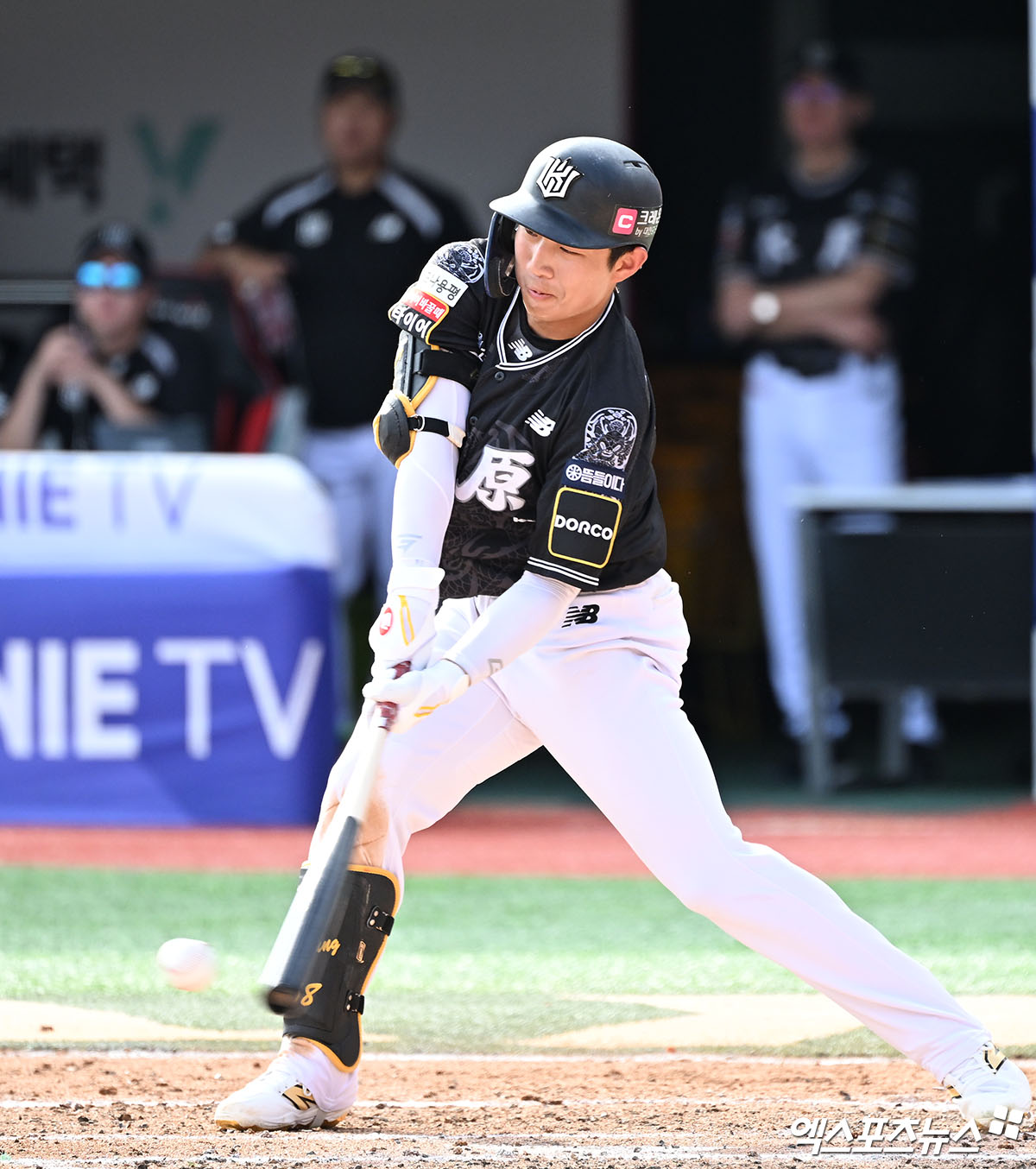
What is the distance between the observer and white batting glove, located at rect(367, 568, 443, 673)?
328 cm

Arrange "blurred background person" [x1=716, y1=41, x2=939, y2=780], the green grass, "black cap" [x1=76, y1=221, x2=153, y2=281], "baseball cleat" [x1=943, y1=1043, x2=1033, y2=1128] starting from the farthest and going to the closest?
"blurred background person" [x1=716, y1=41, x2=939, y2=780] → "black cap" [x1=76, y1=221, x2=153, y2=281] → the green grass → "baseball cleat" [x1=943, y1=1043, x2=1033, y2=1128]

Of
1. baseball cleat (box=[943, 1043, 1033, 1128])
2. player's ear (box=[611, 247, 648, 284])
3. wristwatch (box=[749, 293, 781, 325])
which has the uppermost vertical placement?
player's ear (box=[611, 247, 648, 284])

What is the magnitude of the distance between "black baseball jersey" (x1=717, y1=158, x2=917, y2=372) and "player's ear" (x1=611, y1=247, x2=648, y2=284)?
4.67 meters

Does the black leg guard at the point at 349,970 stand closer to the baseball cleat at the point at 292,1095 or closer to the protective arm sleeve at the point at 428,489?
the baseball cleat at the point at 292,1095

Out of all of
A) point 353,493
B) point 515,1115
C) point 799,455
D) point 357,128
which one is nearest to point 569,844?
point 353,493

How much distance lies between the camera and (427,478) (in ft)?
10.9

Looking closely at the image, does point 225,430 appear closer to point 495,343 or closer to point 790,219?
point 790,219

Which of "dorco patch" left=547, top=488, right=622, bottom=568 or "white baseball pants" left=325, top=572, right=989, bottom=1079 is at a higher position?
"dorco patch" left=547, top=488, right=622, bottom=568

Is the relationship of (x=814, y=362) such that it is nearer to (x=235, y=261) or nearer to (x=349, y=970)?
(x=235, y=261)

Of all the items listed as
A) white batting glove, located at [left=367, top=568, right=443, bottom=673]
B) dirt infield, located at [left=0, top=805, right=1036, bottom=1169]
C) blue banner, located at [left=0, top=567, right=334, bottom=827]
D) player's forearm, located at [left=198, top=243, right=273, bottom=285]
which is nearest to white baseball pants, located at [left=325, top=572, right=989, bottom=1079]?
white batting glove, located at [left=367, top=568, right=443, bottom=673]

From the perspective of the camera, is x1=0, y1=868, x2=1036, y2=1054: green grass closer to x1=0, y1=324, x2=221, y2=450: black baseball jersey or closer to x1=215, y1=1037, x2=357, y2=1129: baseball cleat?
x1=215, y1=1037, x2=357, y2=1129: baseball cleat

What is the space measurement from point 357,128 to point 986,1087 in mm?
5430

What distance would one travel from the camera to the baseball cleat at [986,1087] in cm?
337

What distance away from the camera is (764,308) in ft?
26.5
